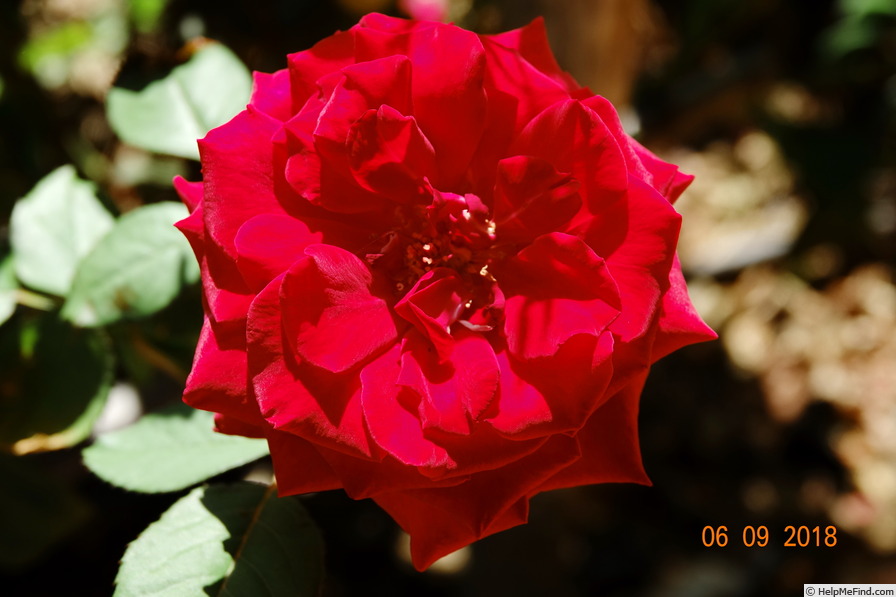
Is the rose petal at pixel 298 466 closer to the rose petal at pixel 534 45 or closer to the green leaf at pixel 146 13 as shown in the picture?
the rose petal at pixel 534 45

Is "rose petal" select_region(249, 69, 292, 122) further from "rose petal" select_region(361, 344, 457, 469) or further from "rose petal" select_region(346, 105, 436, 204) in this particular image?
"rose petal" select_region(361, 344, 457, 469)

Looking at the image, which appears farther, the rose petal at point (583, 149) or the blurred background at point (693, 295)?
the blurred background at point (693, 295)

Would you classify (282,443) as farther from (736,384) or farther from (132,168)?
(736,384)

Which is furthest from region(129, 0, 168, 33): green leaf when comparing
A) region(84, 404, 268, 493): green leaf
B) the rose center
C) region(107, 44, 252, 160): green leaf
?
the rose center

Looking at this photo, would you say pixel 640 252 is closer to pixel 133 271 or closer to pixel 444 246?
pixel 444 246
